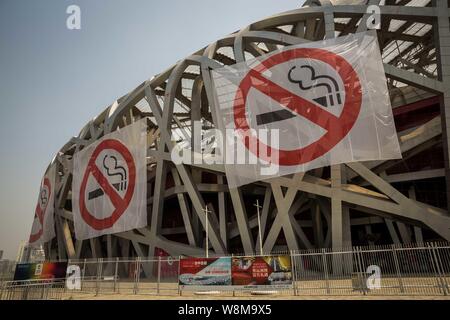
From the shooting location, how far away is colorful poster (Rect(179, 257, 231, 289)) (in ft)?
40.9

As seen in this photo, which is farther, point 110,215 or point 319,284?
point 110,215

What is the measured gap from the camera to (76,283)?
17.1 m

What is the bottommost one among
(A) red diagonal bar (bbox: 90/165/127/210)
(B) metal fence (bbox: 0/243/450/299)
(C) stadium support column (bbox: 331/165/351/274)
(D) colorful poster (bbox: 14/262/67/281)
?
(B) metal fence (bbox: 0/243/450/299)

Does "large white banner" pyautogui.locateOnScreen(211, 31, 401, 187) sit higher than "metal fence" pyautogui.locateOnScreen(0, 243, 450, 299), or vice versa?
"large white banner" pyautogui.locateOnScreen(211, 31, 401, 187)

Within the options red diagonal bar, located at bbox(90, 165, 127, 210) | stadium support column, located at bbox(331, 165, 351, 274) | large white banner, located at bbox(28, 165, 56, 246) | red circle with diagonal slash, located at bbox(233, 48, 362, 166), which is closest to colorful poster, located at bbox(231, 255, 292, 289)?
stadium support column, located at bbox(331, 165, 351, 274)

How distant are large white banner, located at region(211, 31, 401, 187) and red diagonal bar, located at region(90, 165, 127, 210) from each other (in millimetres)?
10639

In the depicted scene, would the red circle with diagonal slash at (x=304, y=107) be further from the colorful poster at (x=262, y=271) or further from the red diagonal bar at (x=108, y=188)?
the red diagonal bar at (x=108, y=188)

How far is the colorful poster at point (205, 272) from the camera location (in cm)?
1245

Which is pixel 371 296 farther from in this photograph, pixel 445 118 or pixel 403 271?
pixel 445 118

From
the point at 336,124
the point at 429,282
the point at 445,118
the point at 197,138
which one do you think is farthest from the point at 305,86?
the point at 429,282

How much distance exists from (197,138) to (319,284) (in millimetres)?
14615

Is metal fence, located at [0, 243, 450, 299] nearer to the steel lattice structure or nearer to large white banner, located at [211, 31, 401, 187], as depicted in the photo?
the steel lattice structure

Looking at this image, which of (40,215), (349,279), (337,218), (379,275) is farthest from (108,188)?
(379,275)

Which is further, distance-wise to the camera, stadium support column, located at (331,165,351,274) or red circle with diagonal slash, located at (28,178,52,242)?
red circle with diagonal slash, located at (28,178,52,242)
